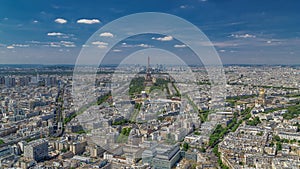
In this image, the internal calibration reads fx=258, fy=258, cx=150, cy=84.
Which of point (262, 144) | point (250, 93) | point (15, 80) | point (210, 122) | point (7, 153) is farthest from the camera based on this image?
point (15, 80)

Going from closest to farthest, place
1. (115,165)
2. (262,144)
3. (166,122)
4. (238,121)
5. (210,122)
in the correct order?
(115,165) → (262,144) → (166,122) → (210,122) → (238,121)

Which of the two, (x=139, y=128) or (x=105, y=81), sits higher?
(x=105, y=81)

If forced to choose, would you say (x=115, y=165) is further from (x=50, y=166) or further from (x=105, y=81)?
(x=105, y=81)

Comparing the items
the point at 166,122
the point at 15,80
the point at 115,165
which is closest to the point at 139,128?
the point at 166,122

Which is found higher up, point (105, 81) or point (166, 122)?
point (105, 81)

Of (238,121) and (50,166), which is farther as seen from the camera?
(238,121)

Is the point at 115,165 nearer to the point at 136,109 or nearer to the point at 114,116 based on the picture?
the point at 114,116

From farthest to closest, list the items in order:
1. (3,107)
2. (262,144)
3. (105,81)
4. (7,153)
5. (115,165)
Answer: (105,81), (3,107), (262,144), (7,153), (115,165)

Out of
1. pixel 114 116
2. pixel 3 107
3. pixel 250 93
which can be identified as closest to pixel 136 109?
pixel 114 116

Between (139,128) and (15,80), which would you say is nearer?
(139,128)
